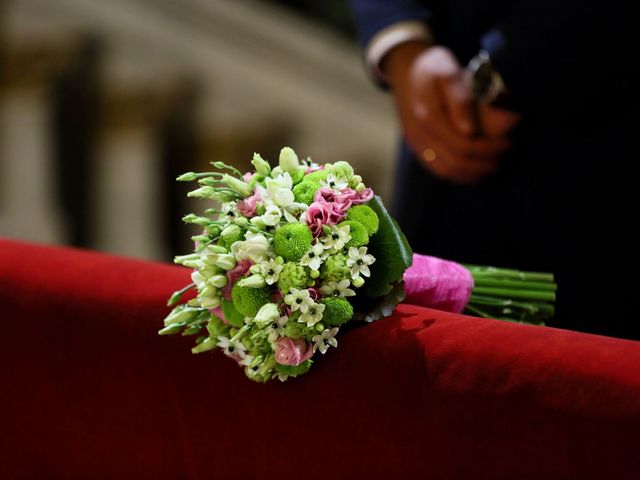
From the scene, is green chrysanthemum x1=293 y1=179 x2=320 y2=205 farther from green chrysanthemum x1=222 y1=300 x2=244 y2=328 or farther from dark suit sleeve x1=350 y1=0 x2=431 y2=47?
dark suit sleeve x1=350 y1=0 x2=431 y2=47

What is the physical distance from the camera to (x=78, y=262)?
3.83ft

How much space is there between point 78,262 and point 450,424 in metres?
0.54

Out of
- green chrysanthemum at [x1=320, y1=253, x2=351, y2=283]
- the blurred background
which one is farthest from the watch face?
the blurred background

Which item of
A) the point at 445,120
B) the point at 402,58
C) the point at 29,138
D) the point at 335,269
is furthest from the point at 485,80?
the point at 29,138

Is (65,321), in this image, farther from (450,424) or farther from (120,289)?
(450,424)

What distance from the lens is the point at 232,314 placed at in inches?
35.9

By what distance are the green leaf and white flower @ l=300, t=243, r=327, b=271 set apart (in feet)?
0.29

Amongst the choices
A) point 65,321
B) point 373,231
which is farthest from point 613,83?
point 65,321

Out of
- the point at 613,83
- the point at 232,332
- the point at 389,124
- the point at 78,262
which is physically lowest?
the point at 232,332

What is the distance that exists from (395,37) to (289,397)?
3.18 ft

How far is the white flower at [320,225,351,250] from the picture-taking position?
0.90 meters

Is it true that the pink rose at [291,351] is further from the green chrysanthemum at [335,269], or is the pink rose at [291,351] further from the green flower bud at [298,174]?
the green flower bud at [298,174]

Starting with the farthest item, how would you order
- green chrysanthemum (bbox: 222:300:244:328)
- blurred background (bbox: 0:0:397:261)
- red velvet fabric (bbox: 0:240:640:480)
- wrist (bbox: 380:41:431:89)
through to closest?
blurred background (bbox: 0:0:397:261), wrist (bbox: 380:41:431:89), green chrysanthemum (bbox: 222:300:244:328), red velvet fabric (bbox: 0:240:640:480)

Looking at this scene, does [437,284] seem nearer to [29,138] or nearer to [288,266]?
[288,266]
